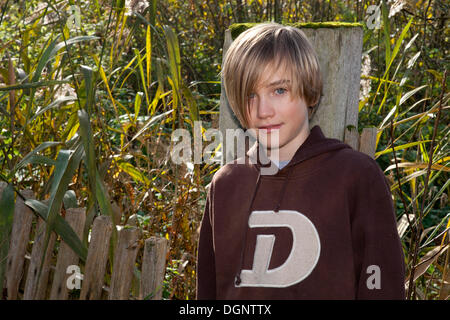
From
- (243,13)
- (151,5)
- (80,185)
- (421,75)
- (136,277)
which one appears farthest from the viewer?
(243,13)

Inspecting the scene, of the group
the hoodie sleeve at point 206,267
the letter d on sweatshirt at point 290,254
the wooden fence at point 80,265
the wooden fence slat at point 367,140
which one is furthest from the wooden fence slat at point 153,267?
the wooden fence slat at point 367,140

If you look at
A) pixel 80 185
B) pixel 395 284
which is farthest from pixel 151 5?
pixel 395 284

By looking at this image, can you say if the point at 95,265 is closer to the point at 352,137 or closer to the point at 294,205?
the point at 294,205

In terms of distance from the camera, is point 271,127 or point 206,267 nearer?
point 271,127

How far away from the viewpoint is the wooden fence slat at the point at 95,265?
179cm

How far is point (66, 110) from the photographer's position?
94.1 inches

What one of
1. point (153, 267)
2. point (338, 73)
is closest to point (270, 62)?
point (338, 73)

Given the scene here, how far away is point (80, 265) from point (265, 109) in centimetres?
89

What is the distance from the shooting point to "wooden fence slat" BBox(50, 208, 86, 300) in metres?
1.89

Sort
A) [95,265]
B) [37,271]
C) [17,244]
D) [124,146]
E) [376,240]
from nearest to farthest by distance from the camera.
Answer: [376,240] → [95,265] → [37,271] → [17,244] → [124,146]

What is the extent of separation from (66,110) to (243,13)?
9.02ft

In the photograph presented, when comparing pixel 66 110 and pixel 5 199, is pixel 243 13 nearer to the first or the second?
pixel 66 110

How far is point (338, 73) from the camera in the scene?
169 cm

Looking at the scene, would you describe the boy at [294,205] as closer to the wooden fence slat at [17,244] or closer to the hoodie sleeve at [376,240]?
the hoodie sleeve at [376,240]
